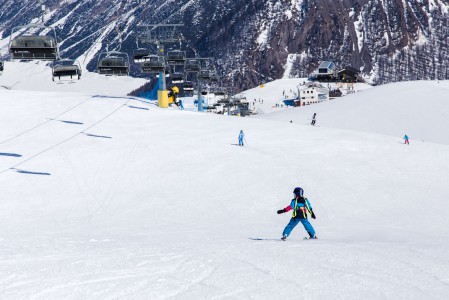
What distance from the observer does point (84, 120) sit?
28969 millimetres

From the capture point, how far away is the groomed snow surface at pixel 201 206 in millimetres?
6035

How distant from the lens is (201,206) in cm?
1461

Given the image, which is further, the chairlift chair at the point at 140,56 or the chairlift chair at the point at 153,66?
the chairlift chair at the point at 140,56

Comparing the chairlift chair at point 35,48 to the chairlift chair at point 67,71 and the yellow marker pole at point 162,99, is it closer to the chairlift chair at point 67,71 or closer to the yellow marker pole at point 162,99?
the chairlift chair at point 67,71

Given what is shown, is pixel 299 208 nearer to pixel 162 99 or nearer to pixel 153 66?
pixel 153 66

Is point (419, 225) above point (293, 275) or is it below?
below

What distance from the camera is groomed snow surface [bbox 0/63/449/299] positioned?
19.8 ft

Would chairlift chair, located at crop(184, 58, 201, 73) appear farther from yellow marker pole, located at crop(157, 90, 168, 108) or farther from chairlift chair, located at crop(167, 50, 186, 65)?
yellow marker pole, located at crop(157, 90, 168, 108)

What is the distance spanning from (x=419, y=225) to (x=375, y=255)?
17.9ft

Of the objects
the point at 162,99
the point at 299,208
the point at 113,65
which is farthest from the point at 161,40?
the point at 299,208

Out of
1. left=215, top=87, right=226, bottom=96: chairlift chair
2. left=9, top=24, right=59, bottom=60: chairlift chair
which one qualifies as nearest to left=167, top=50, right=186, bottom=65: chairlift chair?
left=9, top=24, right=59, bottom=60: chairlift chair

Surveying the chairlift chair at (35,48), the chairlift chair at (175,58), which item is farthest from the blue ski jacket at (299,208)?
the chairlift chair at (175,58)

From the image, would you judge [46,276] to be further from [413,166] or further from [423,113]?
[423,113]

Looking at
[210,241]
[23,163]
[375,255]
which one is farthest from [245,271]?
[23,163]
